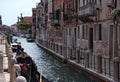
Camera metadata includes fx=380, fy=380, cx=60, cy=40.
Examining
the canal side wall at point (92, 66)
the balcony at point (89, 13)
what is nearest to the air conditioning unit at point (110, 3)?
the canal side wall at point (92, 66)

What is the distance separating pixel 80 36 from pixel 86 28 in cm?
174

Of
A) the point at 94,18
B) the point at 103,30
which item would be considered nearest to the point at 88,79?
the point at 103,30

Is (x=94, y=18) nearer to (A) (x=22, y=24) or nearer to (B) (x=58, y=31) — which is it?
(B) (x=58, y=31)

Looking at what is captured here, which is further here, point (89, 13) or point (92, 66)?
point (89, 13)

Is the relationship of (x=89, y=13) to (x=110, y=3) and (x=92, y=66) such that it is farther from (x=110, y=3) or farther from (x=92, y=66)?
(x=92, y=66)

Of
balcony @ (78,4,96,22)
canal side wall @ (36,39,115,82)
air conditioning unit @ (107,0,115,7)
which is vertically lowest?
canal side wall @ (36,39,115,82)

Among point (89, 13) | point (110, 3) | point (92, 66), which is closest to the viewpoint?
point (92, 66)

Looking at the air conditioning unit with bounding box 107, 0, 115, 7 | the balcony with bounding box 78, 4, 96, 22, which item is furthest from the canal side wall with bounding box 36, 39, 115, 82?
the air conditioning unit with bounding box 107, 0, 115, 7

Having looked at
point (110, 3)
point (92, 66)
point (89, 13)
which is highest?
point (110, 3)

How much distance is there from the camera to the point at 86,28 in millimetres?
24406

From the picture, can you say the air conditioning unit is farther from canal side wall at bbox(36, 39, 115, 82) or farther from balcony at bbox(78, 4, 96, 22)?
balcony at bbox(78, 4, 96, 22)

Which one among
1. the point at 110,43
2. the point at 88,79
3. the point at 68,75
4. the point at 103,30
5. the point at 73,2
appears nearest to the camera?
the point at 88,79

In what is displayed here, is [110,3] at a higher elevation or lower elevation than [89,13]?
higher

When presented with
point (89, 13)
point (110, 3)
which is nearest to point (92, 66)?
point (110, 3)
